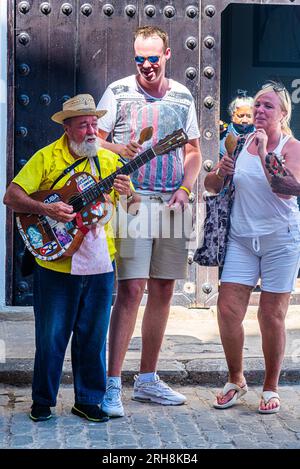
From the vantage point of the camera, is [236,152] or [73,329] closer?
[73,329]

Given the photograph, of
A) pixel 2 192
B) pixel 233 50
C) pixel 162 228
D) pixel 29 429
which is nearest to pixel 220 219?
pixel 162 228

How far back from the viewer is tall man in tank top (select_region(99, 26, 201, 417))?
5668mm

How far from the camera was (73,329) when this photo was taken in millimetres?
5449

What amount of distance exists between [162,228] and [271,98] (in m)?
0.89

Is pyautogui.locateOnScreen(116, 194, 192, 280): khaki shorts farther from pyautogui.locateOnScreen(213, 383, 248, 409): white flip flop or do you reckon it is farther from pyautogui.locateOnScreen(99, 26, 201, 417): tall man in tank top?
pyautogui.locateOnScreen(213, 383, 248, 409): white flip flop

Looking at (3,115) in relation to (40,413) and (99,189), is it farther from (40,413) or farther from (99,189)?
(40,413)

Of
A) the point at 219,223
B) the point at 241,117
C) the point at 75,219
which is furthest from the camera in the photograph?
the point at 241,117

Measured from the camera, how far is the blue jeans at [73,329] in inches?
210

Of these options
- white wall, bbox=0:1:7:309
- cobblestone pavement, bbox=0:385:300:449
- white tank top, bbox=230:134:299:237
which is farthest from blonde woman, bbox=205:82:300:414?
white wall, bbox=0:1:7:309

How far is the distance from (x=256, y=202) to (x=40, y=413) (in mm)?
1544

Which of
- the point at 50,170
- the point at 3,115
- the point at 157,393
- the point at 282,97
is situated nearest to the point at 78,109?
the point at 50,170

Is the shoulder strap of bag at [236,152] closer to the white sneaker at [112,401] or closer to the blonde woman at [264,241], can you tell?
the blonde woman at [264,241]

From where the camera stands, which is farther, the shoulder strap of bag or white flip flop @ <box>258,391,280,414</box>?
the shoulder strap of bag

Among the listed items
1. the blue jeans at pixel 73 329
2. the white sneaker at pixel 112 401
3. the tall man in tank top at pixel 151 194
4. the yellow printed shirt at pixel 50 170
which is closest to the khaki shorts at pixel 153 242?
the tall man in tank top at pixel 151 194
